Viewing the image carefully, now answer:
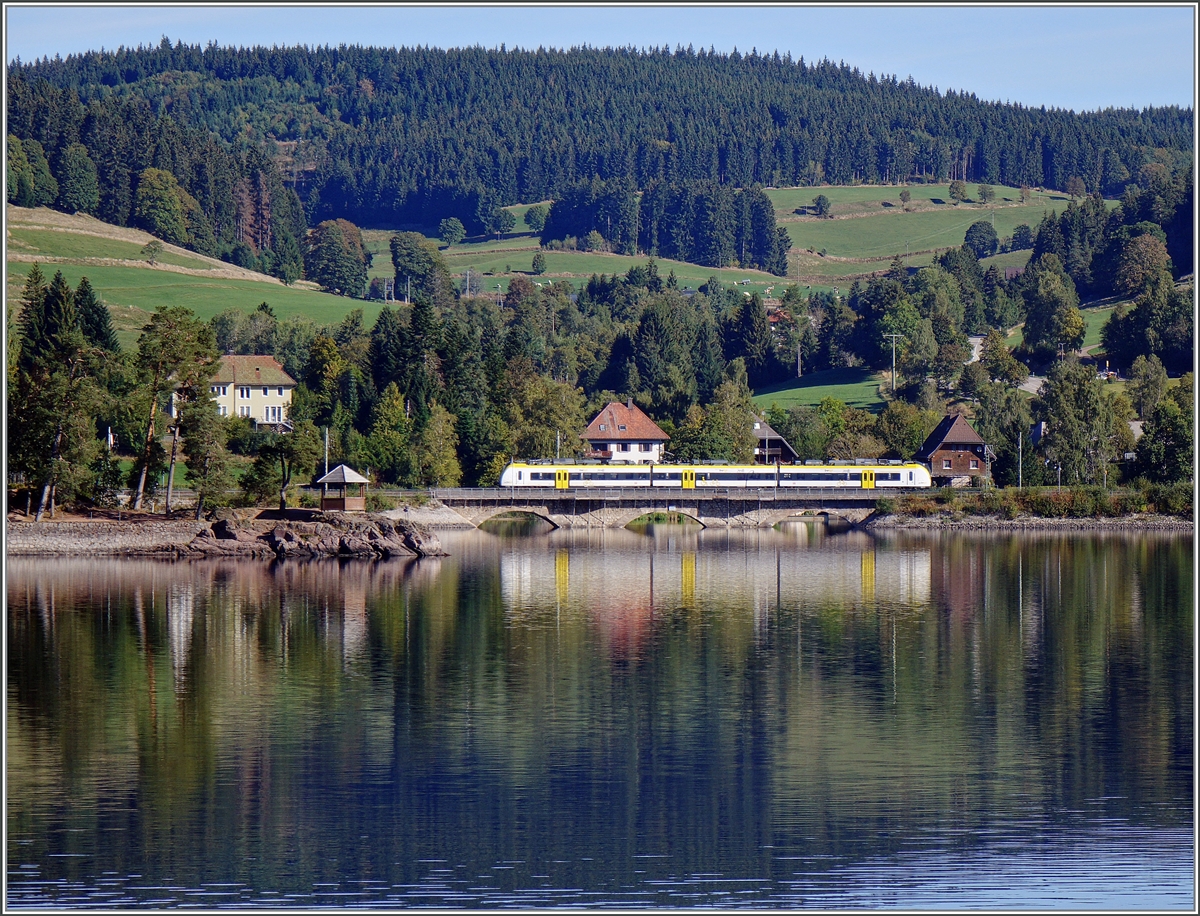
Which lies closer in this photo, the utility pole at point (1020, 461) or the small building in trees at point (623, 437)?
the utility pole at point (1020, 461)

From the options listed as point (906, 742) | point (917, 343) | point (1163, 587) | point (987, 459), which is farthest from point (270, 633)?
point (917, 343)

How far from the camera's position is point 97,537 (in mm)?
75625

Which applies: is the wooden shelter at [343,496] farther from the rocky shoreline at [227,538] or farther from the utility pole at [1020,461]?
the utility pole at [1020,461]

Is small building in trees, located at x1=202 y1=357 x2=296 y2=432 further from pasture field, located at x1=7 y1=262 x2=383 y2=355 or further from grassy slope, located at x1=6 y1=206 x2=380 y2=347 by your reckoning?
grassy slope, located at x1=6 y1=206 x2=380 y2=347

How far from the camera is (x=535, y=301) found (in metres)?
197

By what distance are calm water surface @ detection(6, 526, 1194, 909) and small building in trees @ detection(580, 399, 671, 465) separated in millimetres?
59349

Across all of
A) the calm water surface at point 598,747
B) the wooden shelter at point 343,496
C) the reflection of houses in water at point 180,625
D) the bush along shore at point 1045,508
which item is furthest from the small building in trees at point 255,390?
the calm water surface at point 598,747

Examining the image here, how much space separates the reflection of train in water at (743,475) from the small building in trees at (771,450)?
12911mm

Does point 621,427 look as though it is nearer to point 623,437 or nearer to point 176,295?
point 623,437

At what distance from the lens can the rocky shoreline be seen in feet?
245

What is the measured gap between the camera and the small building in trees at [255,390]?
127375 millimetres

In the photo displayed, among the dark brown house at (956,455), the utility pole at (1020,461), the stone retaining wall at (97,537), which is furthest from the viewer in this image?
the dark brown house at (956,455)

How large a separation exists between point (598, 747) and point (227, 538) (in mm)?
46822

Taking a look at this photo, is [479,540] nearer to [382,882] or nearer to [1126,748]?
[1126,748]
